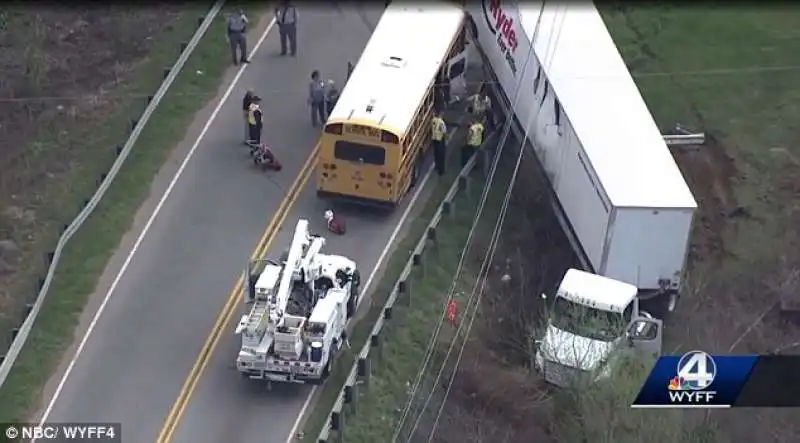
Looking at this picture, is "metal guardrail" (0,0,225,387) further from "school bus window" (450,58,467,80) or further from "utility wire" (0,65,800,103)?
"school bus window" (450,58,467,80)

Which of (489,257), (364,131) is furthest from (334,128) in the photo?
(489,257)

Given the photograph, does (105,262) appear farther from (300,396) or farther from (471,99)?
(471,99)

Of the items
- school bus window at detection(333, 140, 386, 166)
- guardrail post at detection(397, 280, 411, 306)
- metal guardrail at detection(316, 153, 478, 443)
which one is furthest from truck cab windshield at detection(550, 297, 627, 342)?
school bus window at detection(333, 140, 386, 166)

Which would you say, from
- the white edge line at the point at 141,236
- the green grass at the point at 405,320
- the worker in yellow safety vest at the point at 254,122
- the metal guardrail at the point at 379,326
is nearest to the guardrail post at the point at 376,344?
the metal guardrail at the point at 379,326

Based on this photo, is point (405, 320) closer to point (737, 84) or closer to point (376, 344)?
point (376, 344)

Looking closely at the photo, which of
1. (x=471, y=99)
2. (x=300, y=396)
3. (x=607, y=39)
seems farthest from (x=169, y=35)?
(x=300, y=396)
